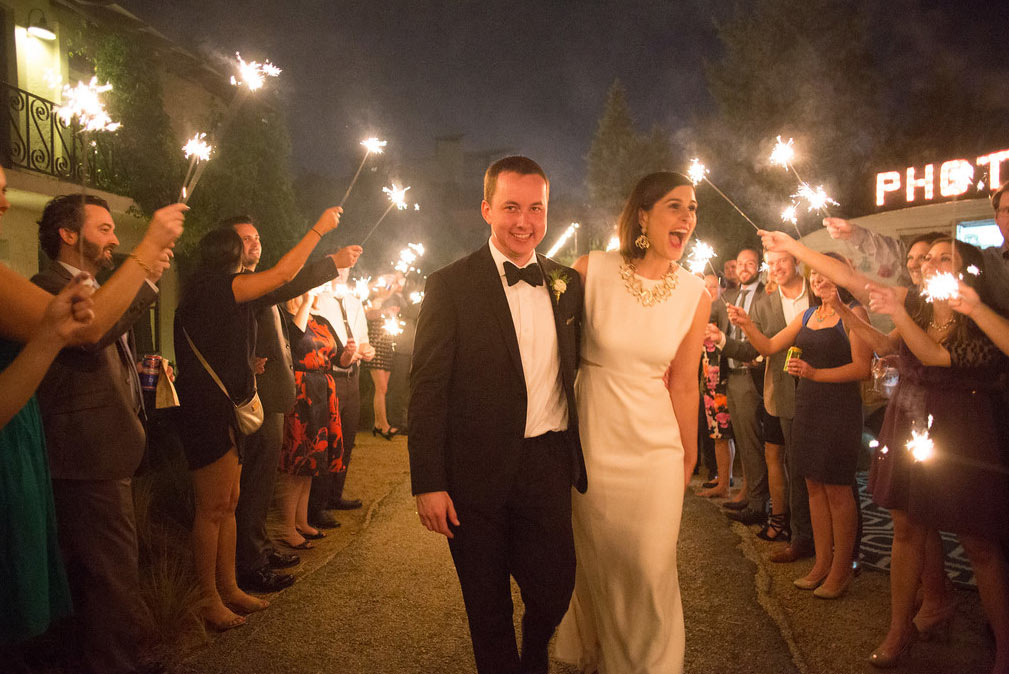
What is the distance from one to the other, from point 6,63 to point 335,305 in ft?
32.5

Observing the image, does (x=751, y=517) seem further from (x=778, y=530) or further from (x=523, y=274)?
(x=523, y=274)

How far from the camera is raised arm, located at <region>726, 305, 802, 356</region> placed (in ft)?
17.1

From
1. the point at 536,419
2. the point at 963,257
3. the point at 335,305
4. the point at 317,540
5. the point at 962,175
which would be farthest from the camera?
the point at 962,175

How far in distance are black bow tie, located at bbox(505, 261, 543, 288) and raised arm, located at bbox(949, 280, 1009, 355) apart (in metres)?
1.99

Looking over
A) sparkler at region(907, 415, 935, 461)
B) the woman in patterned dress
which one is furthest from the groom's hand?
the woman in patterned dress

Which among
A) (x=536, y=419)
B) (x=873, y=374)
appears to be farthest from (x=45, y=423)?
(x=873, y=374)

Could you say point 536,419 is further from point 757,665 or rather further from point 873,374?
point 873,374

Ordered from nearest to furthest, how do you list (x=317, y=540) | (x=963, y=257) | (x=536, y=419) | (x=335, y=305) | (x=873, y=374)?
(x=536, y=419) → (x=963, y=257) → (x=873, y=374) → (x=317, y=540) → (x=335, y=305)

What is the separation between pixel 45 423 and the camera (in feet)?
9.70

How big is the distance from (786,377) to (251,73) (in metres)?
4.66

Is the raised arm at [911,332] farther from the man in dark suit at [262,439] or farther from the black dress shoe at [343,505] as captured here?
the black dress shoe at [343,505]

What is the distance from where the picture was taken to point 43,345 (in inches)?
83.7

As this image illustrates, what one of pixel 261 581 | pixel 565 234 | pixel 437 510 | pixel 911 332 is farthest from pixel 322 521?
pixel 565 234

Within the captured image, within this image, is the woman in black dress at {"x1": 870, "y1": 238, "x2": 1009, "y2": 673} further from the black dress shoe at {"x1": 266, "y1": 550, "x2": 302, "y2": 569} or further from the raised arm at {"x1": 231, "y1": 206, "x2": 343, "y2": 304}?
the black dress shoe at {"x1": 266, "y1": 550, "x2": 302, "y2": 569}
